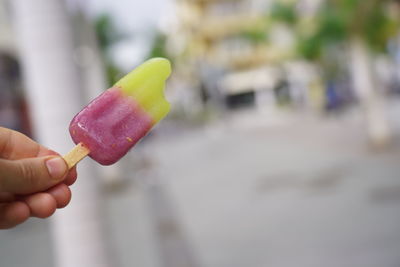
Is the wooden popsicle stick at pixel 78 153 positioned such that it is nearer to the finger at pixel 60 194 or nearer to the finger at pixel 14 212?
the finger at pixel 60 194

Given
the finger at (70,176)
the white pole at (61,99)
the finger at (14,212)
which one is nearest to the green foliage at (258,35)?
the white pole at (61,99)

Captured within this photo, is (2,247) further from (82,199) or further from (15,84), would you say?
(15,84)

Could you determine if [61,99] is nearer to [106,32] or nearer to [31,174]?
[31,174]

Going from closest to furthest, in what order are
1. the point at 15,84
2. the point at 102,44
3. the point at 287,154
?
1. the point at 287,154
2. the point at 102,44
3. the point at 15,84

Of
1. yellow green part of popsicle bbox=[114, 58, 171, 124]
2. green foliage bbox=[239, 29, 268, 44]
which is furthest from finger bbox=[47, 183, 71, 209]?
green foliage bbox=[239, 29, 268, 44]

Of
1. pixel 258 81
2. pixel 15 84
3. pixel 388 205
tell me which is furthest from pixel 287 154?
pixel 258 81

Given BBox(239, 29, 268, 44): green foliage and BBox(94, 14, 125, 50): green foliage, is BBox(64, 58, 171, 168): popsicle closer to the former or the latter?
BBox(239, 29, 268, 44): green foliage
